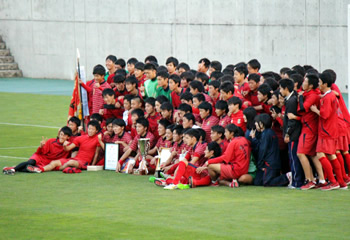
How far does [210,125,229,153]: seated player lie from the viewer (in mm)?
12250

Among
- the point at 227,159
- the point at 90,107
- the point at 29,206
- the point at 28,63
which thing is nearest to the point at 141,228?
the point at 29,206

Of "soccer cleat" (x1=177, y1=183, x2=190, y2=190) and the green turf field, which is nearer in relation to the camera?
the green turf field

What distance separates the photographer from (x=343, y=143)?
1162 centimetres

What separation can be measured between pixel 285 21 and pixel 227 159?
13.4 metres

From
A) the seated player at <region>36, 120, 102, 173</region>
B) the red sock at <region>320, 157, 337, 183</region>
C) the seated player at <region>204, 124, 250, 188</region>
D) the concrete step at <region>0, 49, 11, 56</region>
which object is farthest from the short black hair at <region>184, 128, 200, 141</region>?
the concrete step at <region>0, 49, 11, 56</region>

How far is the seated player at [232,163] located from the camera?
38.8 ft

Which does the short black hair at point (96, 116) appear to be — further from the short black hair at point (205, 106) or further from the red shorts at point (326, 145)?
the red shorts at point (326, 145)

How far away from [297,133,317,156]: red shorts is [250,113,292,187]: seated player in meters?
0.47

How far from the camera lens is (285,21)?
80.5ft

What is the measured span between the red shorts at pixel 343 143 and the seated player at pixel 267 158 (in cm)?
85

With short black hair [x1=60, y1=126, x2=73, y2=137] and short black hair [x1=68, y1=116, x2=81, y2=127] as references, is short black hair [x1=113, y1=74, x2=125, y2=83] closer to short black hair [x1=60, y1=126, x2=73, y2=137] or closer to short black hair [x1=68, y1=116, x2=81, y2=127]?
short black hair [x1=68, y1=116, x2=81, y2=127]

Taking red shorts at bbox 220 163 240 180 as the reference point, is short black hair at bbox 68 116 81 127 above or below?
above

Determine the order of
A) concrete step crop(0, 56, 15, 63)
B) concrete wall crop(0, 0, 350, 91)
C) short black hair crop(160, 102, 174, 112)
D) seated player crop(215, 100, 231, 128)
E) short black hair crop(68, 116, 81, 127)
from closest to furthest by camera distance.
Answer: seated player crop(215, 100, 231, 128) → short black hair crop(160, 102, 174, 112) → short black hair crop(68, 116, 81, 127) → concrete wall crop(0, 0, 350, 91) → concrete step crop(0, 56, 15, 63)

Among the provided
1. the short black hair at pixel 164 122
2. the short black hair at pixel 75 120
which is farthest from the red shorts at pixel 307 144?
the short black hair at pixel 75 120
